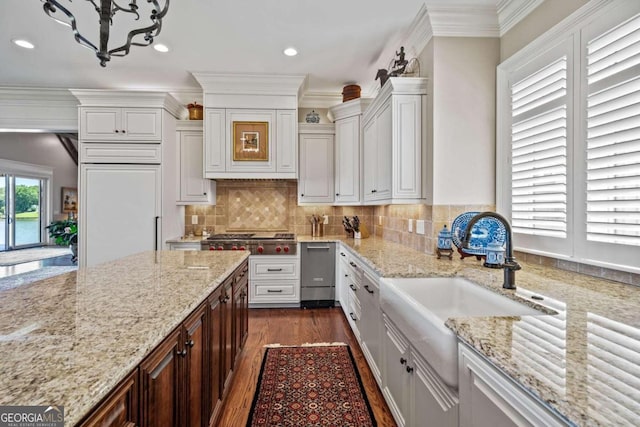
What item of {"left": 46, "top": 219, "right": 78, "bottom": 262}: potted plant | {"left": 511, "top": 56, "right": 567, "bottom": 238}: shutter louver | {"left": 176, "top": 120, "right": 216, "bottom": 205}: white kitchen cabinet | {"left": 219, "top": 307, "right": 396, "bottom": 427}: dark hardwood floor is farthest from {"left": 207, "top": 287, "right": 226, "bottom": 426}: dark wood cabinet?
{"left": 46, "top": 219, "right": 78, "bottom": 262}: potted plant

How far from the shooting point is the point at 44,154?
843 centimetres

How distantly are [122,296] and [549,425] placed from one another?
4.60ft

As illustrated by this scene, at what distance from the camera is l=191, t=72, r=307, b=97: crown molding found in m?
3.49

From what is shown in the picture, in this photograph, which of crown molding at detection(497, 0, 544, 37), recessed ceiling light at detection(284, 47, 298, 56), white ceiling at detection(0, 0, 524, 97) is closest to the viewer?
crown molding at detection(497, 0, 544, 37)

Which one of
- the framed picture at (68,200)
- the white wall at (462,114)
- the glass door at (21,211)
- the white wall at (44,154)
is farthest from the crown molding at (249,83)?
the framed picture at (68,200)

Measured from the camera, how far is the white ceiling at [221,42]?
2.34m

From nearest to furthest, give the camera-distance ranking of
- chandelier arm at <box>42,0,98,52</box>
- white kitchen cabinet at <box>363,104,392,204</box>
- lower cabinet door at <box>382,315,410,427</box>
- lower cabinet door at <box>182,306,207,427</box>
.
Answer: lower cabinet door at <box>182,306,207,427</box> < chandelier arm at <box>42,0,98,52</box> < lower cabinet door at <box>382,315,410,427</box> < white kitchen cabinet at <box>363,104,392,204</box>

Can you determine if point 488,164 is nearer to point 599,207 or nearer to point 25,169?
point 599,207

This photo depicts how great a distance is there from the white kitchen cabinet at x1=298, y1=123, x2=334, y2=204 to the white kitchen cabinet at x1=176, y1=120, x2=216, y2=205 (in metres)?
1.29

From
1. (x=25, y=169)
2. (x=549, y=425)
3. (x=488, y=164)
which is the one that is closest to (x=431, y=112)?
(x=488, y=164)

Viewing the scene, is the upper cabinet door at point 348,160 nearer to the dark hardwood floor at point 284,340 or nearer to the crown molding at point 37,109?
the dark hardwood floor at point 284,340

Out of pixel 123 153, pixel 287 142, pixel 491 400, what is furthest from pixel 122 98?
pixel 491 400

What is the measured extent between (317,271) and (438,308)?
2.04 m

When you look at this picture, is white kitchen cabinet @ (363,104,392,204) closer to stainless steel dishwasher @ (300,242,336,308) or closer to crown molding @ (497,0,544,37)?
stainless steel dishwasher @ (300,242,336,308)
